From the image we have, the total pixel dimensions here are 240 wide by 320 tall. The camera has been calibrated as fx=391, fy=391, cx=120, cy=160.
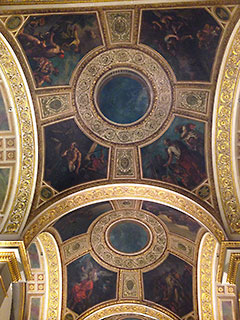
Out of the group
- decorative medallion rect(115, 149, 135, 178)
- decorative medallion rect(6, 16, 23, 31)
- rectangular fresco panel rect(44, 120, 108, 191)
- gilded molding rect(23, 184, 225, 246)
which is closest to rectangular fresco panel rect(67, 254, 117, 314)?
gilded molding rect(23, 184, 225, 246)

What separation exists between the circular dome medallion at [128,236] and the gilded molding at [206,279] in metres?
2.59

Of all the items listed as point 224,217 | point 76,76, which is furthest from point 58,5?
point 224,217

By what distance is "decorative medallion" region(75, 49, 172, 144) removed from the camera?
39.3ft

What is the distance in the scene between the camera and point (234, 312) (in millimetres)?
14828

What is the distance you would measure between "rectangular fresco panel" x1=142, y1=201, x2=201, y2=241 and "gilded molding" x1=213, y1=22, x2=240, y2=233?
286cm

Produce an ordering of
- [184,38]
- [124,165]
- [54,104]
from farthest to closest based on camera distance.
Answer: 1. [124,165]
2. [54,104]
3. [184,38]

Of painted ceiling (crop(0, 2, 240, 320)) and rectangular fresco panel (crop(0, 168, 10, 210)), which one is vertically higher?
painted ceiling (crop(0, 2, 240, 320))

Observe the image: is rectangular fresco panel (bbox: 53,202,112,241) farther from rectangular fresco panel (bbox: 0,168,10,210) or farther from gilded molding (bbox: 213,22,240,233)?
gilded molding (bbox: 213,22,240,233)

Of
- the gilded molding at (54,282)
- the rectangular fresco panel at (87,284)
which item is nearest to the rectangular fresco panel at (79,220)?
the gilded molding at (54,282)

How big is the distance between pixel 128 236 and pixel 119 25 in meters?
9.55

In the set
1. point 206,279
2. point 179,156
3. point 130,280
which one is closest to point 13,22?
Result: point 179,156

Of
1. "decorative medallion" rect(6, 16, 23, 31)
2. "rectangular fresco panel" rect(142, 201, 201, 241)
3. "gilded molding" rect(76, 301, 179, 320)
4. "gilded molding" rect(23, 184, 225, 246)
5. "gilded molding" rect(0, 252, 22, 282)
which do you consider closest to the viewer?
"decorative medallion" rect(6, 16, 23, 31)

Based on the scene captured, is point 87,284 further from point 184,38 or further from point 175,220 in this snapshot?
point 184,38

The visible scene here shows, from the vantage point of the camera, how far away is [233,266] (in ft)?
34.7
